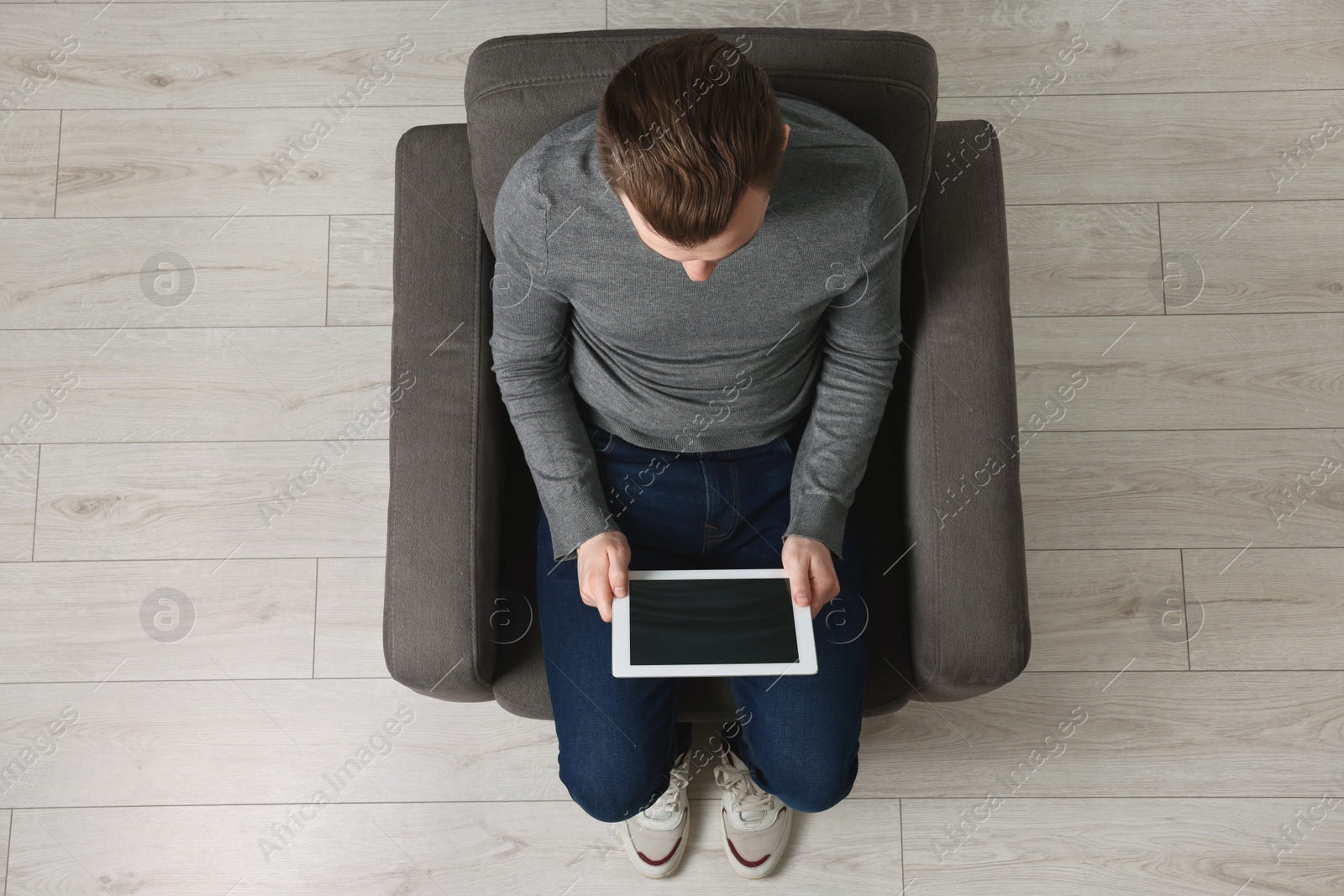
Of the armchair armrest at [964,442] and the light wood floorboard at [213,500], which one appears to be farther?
the light wood floorboard at [213,500]

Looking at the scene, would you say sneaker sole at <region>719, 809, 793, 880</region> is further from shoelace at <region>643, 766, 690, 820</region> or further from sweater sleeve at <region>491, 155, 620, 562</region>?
sweater sleeve at <region>491, 155, 620, 562</region>

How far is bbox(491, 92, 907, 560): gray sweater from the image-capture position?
985 mm

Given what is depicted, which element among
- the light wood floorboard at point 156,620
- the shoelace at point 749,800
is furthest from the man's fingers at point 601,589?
the light wood floorboard at point 156,620

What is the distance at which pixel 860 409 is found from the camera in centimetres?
115

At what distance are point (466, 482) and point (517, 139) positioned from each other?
417 millimetres

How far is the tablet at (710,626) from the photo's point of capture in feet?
3.46

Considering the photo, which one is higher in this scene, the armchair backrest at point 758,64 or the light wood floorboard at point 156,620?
the armchair backrest at point 758,64

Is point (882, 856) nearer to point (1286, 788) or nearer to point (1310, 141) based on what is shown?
point (1286, 788)

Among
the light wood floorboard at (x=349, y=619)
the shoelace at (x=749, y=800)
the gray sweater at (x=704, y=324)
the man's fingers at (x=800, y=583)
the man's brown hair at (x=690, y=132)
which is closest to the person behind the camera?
the man's brown hair at (x=690, y=132)

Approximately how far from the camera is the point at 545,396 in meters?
1.15

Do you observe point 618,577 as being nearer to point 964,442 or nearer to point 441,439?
point 441,439

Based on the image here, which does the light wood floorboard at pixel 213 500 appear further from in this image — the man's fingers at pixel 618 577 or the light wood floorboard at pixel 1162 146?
the light wood floorboard at pixel 1162 146

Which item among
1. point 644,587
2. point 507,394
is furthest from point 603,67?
point 644,587

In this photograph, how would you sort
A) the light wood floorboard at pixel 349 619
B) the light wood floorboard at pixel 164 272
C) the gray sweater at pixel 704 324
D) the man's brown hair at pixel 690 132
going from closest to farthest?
the man's brown hair at pixel 690 132 < the gray sweater at pixel 704 324 < the light wood floorboard at pixel 349 619 < the light wood floorboard at pixel 164 272
